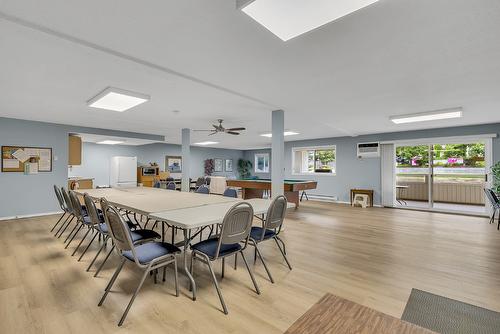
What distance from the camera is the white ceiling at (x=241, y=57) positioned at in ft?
5.93

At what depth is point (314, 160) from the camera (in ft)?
32.3

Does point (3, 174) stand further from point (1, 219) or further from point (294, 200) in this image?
point (294, 200)

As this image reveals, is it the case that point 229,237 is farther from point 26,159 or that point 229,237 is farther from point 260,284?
point 26,159

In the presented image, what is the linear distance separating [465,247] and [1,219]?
887 centimetres

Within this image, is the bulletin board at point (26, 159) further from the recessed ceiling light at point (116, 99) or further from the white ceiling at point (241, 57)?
the recessed ceiling light at point (116, 99)

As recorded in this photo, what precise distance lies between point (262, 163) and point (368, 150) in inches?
232

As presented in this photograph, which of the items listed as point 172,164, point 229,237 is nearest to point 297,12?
point 229,237

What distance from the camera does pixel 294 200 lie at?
7.16 m

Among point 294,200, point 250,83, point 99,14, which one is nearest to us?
point 99,14

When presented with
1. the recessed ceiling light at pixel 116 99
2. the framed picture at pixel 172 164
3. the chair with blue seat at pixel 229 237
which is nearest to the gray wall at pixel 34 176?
the recessed ceiling light at pixel 116 99

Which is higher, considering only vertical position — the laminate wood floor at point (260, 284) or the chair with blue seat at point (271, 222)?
the chair with blue seat at point (271, 222)

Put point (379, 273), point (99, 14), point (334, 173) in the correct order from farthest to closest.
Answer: point (334, 173) → point (379, 273) → point (99, 14)

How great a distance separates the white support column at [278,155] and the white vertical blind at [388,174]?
458cm

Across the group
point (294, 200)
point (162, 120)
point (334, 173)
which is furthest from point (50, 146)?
point (334, 173)
